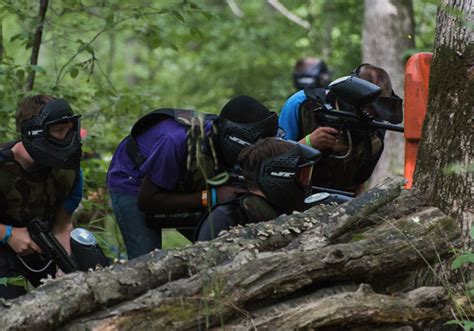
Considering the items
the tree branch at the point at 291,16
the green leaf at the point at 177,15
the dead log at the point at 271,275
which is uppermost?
the green leaf at the point at 177,15

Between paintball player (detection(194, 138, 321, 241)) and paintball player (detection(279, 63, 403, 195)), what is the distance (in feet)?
2.77

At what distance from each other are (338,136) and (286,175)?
3.48 feet

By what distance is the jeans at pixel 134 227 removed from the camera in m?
5.80

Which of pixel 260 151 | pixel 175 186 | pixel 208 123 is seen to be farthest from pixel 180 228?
pixel 260 151

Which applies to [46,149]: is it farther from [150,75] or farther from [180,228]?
[150,75]

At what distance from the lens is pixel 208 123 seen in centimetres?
536

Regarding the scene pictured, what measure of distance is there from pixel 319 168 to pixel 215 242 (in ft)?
6.38

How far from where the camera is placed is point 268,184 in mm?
4641

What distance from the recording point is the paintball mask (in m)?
5.16

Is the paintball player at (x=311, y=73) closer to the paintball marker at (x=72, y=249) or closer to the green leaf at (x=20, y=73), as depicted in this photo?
the green leaf at (x=20, y=73)

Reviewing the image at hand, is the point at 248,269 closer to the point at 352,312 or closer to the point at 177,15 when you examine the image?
the point at 352,312

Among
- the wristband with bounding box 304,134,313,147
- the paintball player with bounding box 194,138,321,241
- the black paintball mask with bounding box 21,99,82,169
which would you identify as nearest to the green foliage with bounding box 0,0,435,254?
A: the black paintball mask with bounding box 21,99,82,169

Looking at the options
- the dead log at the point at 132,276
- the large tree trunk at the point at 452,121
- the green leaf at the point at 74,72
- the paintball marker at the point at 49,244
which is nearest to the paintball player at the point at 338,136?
the large tree trunk at the point at 452,121

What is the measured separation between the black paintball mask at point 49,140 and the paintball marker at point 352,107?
169 cm
